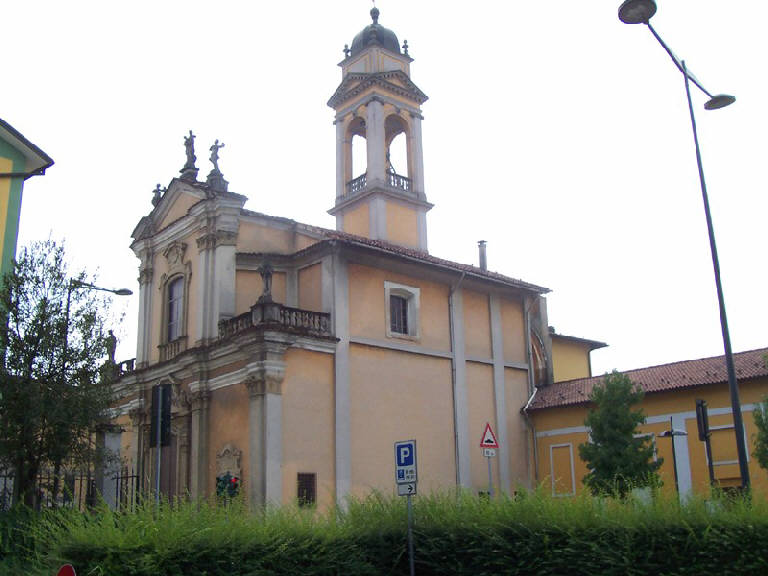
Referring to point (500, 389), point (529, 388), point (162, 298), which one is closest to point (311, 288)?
point (162, 298)

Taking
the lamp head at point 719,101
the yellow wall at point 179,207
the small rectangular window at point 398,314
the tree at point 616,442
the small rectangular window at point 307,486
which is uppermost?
the yellow wall at point 179,207

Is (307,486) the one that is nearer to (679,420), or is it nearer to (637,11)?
(679,420)

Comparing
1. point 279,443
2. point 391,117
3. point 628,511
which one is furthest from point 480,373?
point 628,511

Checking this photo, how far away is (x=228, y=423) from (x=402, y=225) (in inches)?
461

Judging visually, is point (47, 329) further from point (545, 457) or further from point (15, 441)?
point (545, 457)

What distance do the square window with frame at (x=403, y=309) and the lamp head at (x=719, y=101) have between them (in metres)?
13.5

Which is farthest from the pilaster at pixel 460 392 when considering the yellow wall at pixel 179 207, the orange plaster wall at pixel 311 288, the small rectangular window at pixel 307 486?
the yellow wall at pixel 179 207

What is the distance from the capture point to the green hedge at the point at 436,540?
10828 millimetres

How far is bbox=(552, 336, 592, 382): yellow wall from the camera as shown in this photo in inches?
1366

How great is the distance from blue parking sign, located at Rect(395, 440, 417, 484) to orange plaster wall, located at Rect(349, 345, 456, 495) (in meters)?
10.7

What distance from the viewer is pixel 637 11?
14.3m

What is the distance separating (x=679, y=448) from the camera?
84.6 ft

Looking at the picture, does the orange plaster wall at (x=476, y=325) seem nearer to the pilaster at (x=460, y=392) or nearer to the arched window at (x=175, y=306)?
the pilaster at (x=460, y=392)

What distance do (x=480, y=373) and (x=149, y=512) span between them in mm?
18768
